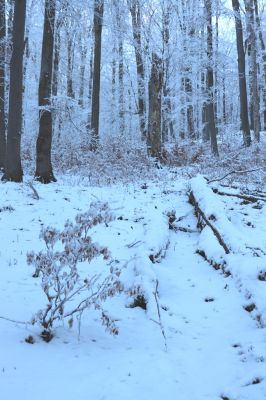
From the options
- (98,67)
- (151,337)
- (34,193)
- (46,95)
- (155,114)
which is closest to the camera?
(151,337)

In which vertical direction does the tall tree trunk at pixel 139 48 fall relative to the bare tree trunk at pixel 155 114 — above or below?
above

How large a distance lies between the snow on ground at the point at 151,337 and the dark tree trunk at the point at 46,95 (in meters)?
5.20

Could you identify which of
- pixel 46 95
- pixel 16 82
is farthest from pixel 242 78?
pixel 16 82

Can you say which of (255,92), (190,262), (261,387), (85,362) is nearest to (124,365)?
(85,362)

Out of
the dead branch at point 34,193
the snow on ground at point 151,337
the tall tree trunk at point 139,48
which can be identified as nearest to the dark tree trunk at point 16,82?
the dead branch at point 34,193

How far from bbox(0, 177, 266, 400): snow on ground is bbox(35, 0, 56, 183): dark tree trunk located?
520cm

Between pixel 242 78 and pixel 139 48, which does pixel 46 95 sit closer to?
pixel 139 48

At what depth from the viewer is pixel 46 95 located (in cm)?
1105

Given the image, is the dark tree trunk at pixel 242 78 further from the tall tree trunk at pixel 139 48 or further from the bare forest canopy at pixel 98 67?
the tall tree trunk at pixel 139 48

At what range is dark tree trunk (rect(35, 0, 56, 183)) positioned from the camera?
11.0 meters

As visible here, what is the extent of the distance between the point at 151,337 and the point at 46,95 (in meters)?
9.08

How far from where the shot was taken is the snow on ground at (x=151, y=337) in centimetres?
266

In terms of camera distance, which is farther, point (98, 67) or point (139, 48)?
point (139, 48)

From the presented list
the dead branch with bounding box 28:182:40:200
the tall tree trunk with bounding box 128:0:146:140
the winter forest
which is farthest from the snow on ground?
the tall tree trunk with bounding box 128:0:146:140
